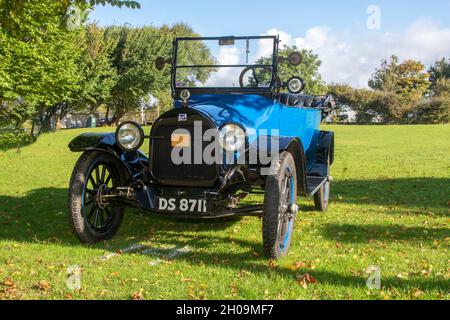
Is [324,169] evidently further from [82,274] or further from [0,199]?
[0,199]

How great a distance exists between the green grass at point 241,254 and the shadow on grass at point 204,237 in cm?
1

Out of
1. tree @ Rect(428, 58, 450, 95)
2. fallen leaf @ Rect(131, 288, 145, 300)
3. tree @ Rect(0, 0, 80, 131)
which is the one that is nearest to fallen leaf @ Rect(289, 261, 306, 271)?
fallen leaf @ Rect(131, 288, 145, 300)

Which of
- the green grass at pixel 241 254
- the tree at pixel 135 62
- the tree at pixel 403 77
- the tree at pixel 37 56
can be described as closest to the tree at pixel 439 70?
the tree at pixel 403 77

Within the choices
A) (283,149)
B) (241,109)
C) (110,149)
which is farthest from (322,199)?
(110,149)

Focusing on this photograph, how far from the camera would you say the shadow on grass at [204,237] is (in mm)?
3916

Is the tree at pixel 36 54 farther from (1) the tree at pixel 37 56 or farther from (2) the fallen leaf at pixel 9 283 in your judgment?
(2) the fallen leaf at pixel 9 283

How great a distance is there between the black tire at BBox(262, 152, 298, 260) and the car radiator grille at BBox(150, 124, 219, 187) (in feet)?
2.18

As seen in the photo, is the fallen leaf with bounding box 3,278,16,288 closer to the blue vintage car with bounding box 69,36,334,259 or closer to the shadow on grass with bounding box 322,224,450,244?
the blue vintage car with bounding box 69,36,334,259

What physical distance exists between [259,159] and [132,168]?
1560mm

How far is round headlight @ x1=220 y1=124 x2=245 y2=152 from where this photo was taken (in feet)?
15.1

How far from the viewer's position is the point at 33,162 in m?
14.8

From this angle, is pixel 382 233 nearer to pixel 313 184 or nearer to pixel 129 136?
pixel 313 184

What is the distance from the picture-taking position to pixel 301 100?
6.95m
